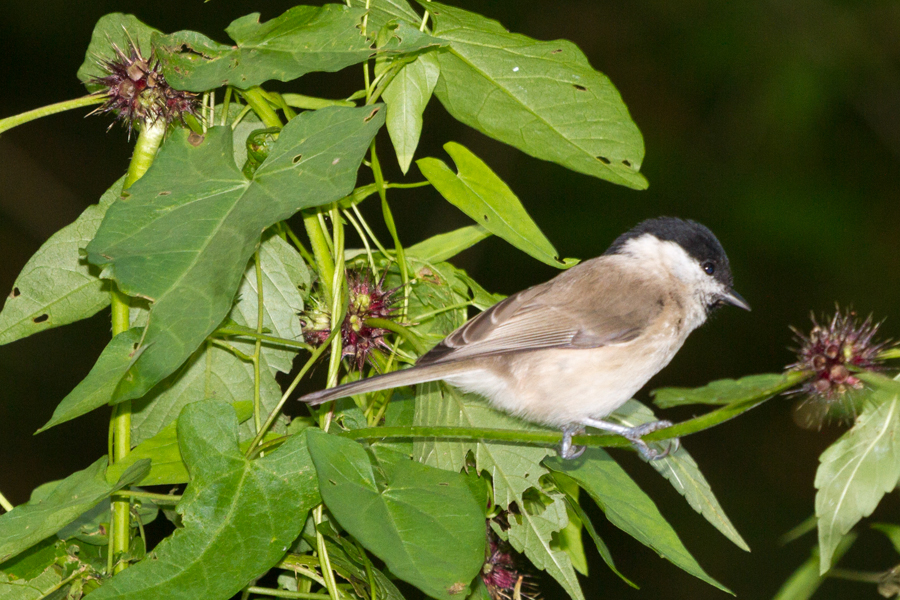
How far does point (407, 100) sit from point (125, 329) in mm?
690

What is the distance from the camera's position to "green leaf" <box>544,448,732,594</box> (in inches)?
60.8

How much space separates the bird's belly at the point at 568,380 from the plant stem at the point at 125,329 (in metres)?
0.91

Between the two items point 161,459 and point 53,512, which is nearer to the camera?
point 53,512

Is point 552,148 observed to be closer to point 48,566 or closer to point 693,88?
point 48,566

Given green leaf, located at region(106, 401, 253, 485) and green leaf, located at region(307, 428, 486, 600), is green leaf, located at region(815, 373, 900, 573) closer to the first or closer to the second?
green leaf, located at region(307, 428, 486, 600)

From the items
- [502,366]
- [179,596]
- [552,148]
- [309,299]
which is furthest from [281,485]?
[502,366]

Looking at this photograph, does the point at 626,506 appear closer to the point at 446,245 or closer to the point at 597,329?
the point at 446,245

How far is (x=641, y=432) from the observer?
6.35 feet

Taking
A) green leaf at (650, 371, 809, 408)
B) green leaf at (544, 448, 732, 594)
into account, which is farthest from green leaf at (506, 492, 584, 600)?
green leaf at (650, 371, 809, 408)

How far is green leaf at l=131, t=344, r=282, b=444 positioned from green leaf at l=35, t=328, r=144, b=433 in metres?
0.29

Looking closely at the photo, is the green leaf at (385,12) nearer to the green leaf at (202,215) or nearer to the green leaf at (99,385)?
the green leaf at (202,215)

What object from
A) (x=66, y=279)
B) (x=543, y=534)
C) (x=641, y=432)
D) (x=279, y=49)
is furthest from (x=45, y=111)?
(x=641, y=432)

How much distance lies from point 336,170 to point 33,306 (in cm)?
66

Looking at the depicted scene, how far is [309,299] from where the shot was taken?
1.72m
